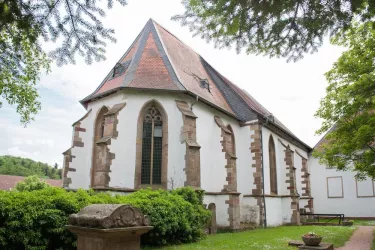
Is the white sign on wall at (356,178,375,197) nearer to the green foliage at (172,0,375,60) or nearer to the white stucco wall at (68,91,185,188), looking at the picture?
the white stucco wall at (68,91,185,188)

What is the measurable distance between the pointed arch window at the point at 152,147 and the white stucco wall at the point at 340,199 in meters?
20.0

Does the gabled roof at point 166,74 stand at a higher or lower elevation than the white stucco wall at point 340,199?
higher

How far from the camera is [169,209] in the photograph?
34.2 feet

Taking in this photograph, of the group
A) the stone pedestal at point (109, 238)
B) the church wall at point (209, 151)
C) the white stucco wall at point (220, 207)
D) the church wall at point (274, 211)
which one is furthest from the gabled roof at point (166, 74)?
the stone pedestal at point (109, 238)

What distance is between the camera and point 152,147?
48.8 feet

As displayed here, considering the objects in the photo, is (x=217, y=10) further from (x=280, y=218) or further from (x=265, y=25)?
(x=280, y=218)

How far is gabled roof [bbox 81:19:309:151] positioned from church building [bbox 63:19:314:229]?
54mm

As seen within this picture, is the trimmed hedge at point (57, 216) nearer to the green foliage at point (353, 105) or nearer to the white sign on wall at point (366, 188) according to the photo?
the green foliage at point (353, 105)

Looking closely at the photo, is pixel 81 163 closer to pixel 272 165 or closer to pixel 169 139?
pixel 169 139

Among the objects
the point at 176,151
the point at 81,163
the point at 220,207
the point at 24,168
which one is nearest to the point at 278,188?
the point at 220,207

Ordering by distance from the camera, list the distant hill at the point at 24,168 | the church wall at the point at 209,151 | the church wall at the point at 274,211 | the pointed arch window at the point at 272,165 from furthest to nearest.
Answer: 1. the distant hill at the point at 24,168
2. the pointed arch window at the point at 272,165
3. the church wall at the point at 274,211
4. the church wall at the point at 209,151

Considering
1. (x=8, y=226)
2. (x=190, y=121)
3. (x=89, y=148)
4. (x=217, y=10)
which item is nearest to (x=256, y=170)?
(x=190, y=121)

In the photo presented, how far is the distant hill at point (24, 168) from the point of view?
73.0 meters

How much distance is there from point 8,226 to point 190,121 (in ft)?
29.2
